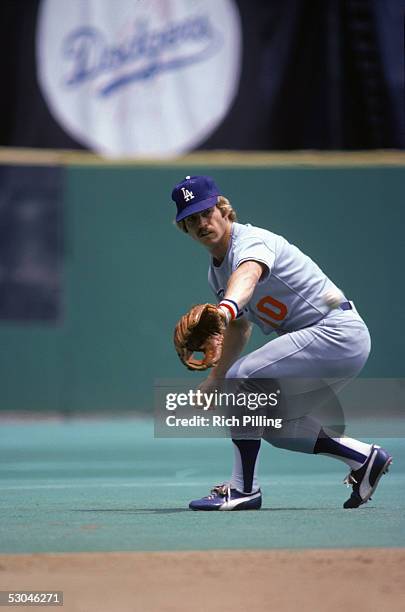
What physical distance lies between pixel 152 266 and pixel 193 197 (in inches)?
227

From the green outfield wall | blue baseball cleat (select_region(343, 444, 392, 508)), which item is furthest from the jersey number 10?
the green outfield wall

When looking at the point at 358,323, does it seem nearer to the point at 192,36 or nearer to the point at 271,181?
the point at 271,181

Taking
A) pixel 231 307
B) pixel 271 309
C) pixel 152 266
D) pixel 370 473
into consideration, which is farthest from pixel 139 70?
pixel 231 307

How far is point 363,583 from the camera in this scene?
162 inches

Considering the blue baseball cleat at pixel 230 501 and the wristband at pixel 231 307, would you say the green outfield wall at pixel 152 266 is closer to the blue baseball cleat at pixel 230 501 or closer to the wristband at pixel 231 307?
the blue baseball cleat at pixel 230 501

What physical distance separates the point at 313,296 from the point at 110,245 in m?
5.68

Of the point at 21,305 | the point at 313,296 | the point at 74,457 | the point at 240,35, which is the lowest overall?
the point at 74,457

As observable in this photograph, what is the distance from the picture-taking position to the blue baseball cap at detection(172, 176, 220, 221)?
5586mm

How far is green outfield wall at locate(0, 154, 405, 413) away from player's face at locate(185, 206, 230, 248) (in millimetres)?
5554

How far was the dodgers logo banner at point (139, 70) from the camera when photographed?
11961mm

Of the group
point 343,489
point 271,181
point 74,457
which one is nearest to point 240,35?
point 271,181

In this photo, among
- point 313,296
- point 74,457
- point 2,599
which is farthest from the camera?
point 74,457

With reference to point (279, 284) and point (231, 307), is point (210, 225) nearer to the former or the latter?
point (279, 284)

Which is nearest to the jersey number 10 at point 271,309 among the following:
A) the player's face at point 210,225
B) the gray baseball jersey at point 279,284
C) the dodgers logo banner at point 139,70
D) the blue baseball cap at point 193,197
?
the gray baseball jersey at point 279,284
